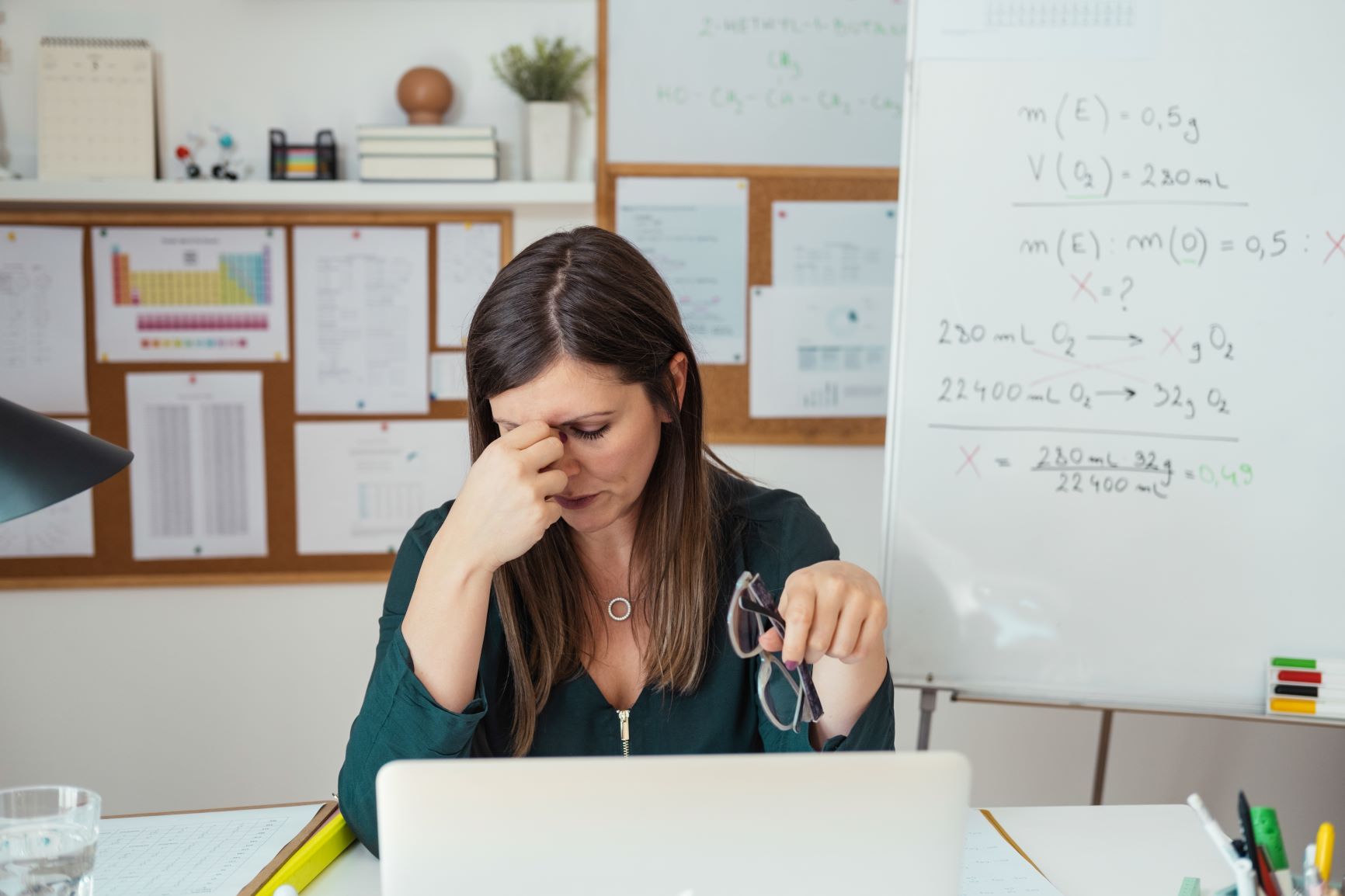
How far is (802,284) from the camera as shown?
217cm

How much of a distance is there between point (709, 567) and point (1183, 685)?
0.76 metres

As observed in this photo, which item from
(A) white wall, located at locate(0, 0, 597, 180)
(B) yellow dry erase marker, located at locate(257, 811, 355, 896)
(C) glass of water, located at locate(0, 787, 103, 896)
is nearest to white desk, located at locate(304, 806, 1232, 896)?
(B) yellow dry erase marker, located at locate(257, 811, 355, 896)

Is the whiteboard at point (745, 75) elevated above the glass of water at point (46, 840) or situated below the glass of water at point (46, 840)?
above

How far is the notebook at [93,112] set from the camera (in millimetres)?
2012

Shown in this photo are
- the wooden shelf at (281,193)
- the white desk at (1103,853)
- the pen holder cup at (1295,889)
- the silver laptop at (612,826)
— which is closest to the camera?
the silver laptop at (612,826)

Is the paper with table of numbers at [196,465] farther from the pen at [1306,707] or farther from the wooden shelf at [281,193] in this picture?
the pen at [1306,707]

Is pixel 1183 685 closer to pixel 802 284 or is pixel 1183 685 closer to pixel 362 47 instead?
pixel 802 284

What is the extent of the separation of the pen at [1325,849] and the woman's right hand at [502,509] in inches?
26.7

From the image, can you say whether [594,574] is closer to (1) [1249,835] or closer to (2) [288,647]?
(1) [1249,835]

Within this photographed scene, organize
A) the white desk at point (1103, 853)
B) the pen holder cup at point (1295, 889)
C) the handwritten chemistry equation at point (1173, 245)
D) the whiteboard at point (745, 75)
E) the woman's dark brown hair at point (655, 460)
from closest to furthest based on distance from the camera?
1. the pen holder cup at point (1295, 889)
2. the white desk at point (1103, 853)
3. the woman's dark brown hair at point (655, 460)
4. the handwritten chemistry equation at point (1173, 245)
5. the whiteboard at point (745, 75)

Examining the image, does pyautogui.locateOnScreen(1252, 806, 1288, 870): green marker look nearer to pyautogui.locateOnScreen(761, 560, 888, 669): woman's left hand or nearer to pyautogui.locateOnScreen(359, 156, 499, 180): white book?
pyautogui.locateOnScreen(761, 560, 888, 669): woman's left hand

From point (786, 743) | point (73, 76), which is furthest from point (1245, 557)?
point (73, 76)

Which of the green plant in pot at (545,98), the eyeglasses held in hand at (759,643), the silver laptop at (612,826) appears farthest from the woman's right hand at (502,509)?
the green plant in pot at (545,98)

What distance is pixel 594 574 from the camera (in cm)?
130
